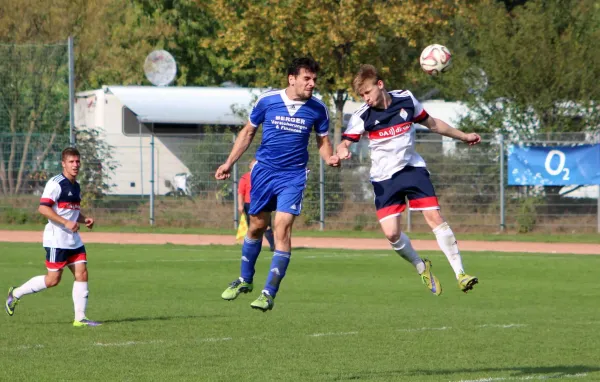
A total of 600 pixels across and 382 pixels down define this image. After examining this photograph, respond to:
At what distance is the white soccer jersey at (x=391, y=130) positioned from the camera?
33.0 ft

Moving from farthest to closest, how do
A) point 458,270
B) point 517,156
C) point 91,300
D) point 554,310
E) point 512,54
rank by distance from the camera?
point 512,54 → point 517,156 → point 91,300 → point 554,310 → point 458,270

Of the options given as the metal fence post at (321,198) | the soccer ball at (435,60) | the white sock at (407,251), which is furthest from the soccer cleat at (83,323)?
the metal fence post at (321,198)

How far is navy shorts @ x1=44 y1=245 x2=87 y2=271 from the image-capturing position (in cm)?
1272

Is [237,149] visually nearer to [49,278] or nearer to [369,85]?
[369,85]

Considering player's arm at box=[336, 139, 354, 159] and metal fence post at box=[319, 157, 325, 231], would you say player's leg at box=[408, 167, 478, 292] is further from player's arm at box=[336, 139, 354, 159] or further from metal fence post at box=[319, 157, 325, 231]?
metal fence post at box=[319, 157, 325, 231]

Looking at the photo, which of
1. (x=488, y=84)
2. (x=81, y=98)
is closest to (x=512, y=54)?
(x=488, y=84)

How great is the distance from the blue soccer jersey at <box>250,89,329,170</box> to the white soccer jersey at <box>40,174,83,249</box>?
3.60m

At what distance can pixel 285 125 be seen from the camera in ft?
32.2

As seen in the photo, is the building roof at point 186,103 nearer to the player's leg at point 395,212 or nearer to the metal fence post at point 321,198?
the metal fence post at point 321,198

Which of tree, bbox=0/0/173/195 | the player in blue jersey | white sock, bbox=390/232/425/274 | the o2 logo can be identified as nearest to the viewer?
the player in blue jersey

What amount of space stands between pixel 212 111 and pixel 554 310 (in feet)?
68.8

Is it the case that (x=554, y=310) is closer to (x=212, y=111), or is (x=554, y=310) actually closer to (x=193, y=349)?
(x=193, y=349)

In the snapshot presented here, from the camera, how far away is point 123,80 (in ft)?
152

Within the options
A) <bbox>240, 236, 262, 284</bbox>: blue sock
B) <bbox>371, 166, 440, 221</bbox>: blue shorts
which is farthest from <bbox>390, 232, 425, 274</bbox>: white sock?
<bbox>240, 236, 262, 284</bbox>: blue sock
